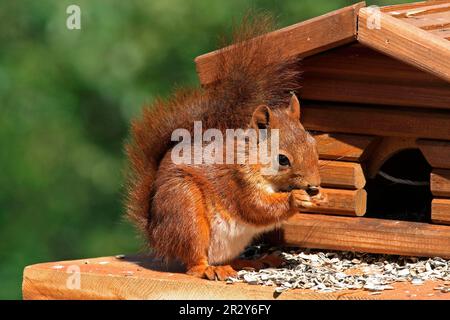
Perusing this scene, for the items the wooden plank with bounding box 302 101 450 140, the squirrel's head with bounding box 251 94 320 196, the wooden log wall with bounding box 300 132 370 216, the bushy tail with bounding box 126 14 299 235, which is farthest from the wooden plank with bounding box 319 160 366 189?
the squirrel's head with bounding box 251 94 320 196

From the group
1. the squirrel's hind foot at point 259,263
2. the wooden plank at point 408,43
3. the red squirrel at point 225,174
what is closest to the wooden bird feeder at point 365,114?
the wooden plank at point 408,43

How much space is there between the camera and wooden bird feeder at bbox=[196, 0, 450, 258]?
5008 millimetres

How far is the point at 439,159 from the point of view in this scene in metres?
5.16

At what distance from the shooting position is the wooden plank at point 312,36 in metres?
5.00

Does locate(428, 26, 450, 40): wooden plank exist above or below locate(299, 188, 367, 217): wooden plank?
above

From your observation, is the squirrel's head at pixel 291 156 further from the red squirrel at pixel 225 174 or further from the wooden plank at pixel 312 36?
the wooden plank at pixel 312 36

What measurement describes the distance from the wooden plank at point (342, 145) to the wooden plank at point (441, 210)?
14.0 inches

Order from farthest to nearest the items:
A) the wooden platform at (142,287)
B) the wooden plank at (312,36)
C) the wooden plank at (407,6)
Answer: the wooden plank at (407,6), the wooden plank at (312,36), the wooden platform at (142,287)

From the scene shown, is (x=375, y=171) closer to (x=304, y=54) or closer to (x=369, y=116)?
(x=369, y=116)

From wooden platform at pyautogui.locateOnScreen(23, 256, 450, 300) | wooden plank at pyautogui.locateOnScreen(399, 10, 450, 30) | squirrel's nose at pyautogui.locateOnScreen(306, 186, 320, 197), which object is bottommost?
wooden platform at pyautogui.locateOnScreen(23, 256, 450, 300)

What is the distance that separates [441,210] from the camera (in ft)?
17.0

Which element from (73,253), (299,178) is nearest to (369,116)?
(299,178)

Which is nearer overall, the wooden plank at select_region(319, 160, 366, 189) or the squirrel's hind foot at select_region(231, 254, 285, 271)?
the squirrel's hind foot at select_region(231, 254, 285, 271)

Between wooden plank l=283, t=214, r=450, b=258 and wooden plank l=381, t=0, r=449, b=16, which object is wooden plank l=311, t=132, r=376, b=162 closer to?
wooden plank l=283, t=214, r=450, b=258
